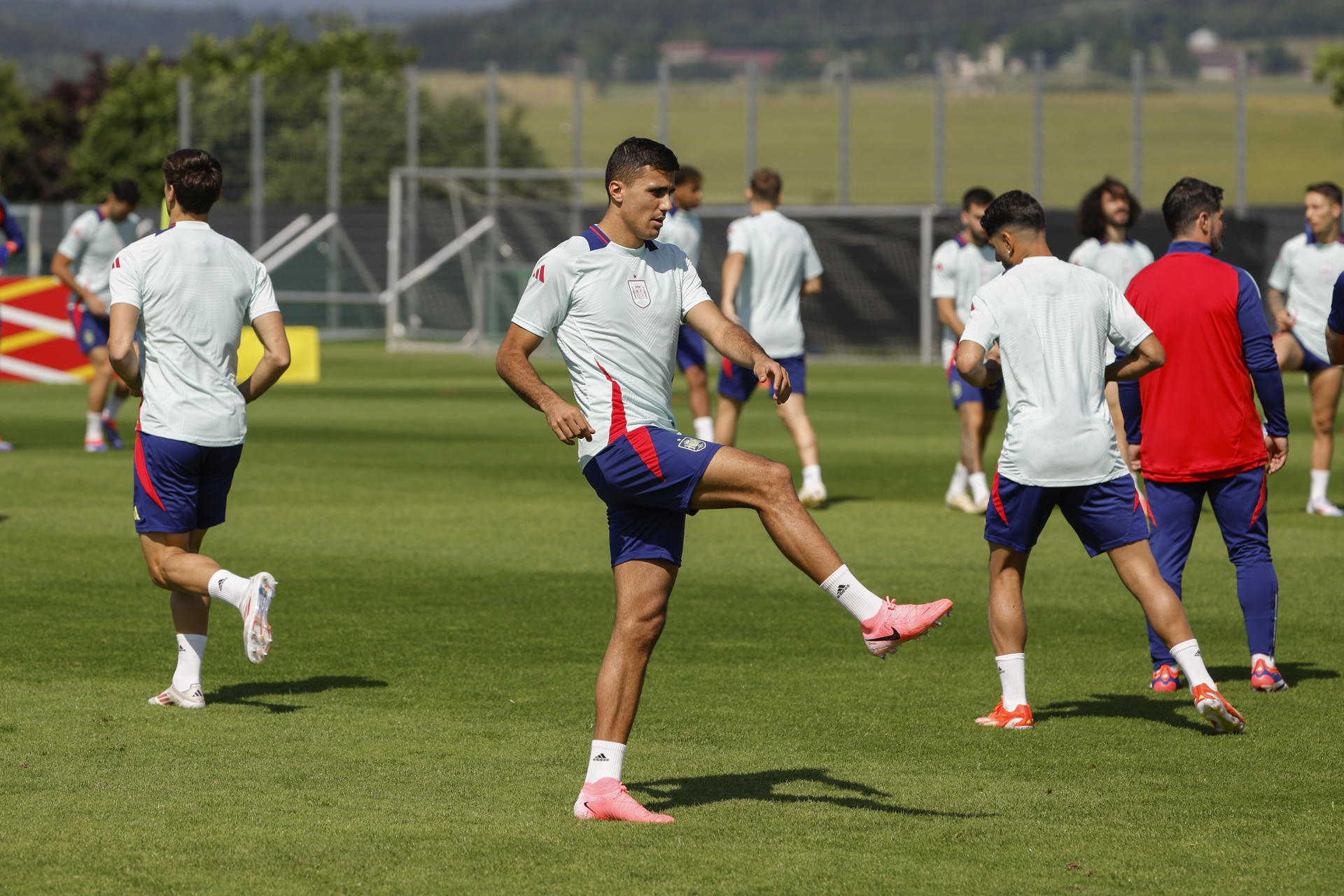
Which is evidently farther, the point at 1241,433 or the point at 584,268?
the point at 1241,433

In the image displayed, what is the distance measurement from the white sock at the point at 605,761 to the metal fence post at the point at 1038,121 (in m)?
31.6

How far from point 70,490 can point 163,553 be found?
6933 millimetres

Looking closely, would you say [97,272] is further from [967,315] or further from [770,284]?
[967,315]

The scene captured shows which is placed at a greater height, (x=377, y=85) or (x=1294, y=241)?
(x=377, y=85)

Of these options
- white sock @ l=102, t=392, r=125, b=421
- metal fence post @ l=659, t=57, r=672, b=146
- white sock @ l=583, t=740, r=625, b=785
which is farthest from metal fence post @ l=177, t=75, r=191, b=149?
white sock @ l=583, t=740, r=625, b=785

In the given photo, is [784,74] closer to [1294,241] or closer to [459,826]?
[1294,241]

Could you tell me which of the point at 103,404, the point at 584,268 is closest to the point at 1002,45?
the point at 103,404

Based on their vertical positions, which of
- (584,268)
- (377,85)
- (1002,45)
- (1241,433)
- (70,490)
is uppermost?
(1002,45)

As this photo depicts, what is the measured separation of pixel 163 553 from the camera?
23.3 ft

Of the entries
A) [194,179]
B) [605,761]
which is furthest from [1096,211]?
[605,761]

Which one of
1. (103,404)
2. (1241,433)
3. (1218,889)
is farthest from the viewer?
(103,404)

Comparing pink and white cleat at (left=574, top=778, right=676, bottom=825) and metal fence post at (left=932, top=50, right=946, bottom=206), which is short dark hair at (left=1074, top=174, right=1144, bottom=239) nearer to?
pink and white cleat at (left=574, top=778, right=676, bottom=825)

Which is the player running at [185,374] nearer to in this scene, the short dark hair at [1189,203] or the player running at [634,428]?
the player running at [634,428]

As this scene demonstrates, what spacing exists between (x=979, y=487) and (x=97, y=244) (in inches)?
319
